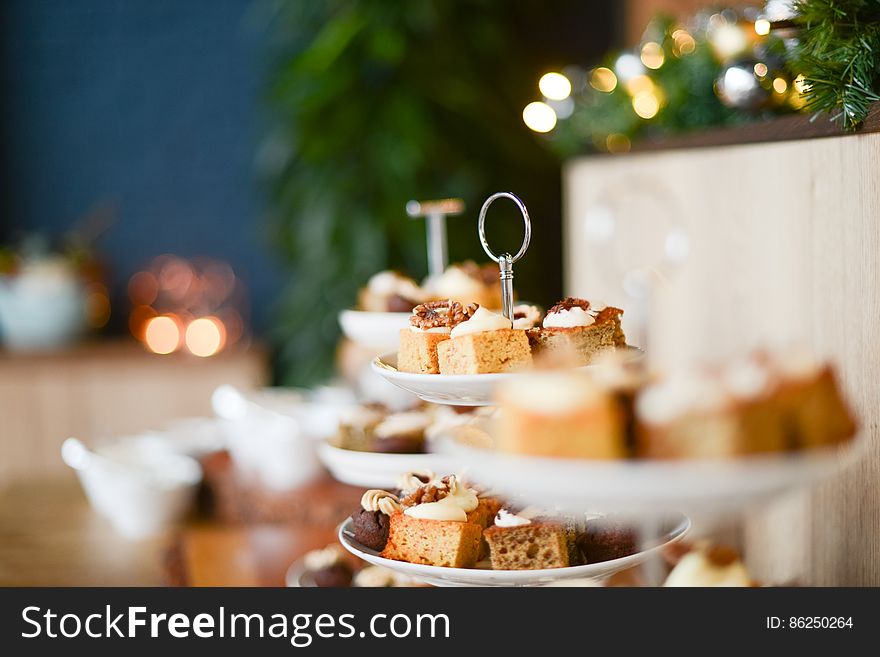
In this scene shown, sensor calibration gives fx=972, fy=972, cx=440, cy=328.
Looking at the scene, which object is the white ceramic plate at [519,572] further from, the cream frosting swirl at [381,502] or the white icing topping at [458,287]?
the white icing topping at [458,287]

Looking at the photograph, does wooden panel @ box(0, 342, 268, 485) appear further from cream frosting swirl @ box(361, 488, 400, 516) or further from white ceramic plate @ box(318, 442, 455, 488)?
cream frosting swirl @ box(361, 488, 400, 516)

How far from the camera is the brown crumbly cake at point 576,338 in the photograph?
0.97 metres

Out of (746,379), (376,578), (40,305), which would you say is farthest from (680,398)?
(40,305)

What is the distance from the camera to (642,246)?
2510 millimetres

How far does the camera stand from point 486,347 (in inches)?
37.1

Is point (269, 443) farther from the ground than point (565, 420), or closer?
closer

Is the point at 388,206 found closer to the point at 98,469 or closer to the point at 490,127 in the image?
the point at 490,127

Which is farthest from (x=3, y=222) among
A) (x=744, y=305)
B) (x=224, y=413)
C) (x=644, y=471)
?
(x=644, y=471)

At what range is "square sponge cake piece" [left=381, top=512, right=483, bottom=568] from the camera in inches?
39.2

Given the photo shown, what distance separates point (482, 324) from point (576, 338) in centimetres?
10

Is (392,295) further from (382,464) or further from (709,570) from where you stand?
(709,570)

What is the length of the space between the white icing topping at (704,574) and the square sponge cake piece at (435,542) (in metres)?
0.37

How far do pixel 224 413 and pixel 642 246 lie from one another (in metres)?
1.13
